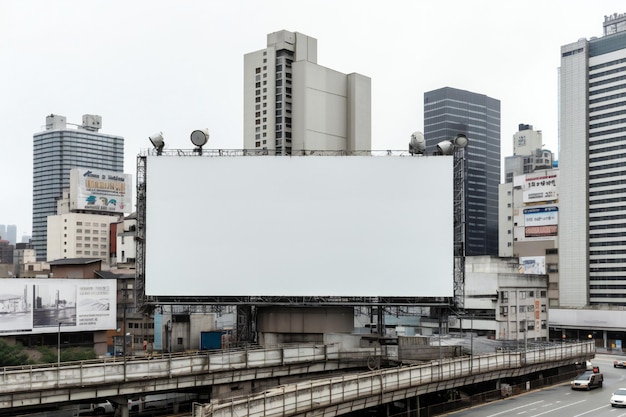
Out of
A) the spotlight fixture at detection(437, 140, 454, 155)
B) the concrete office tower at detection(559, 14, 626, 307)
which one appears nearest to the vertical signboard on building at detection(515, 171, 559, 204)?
the concrete office tower at detection(559, 14, 626, 307)

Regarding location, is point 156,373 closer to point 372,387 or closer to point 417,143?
point 372,387

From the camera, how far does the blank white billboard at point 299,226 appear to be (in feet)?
208

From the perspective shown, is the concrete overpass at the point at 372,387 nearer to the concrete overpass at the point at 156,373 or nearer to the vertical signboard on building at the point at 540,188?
the concrete overpass at the point at 156,373

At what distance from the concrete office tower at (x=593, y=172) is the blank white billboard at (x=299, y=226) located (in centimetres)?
10154

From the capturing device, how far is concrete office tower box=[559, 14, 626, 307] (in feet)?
497

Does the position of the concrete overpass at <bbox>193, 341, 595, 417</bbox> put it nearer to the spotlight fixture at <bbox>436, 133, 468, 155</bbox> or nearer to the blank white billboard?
the blank white billboard

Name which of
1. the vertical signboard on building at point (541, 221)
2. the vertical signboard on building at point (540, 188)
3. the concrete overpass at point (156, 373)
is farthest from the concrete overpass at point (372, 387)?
the vertical signboard on building at point (540, 188)

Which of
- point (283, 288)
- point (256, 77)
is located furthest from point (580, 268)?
point (283, 288)

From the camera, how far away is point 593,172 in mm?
156000

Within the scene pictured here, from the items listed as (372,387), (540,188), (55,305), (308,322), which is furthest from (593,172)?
(372,387)

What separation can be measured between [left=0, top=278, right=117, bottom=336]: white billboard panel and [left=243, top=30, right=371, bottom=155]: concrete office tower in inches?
2533

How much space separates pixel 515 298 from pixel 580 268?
5863 cm

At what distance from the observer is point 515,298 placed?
103 m

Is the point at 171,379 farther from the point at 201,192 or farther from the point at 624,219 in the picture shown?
the point at 624,219
